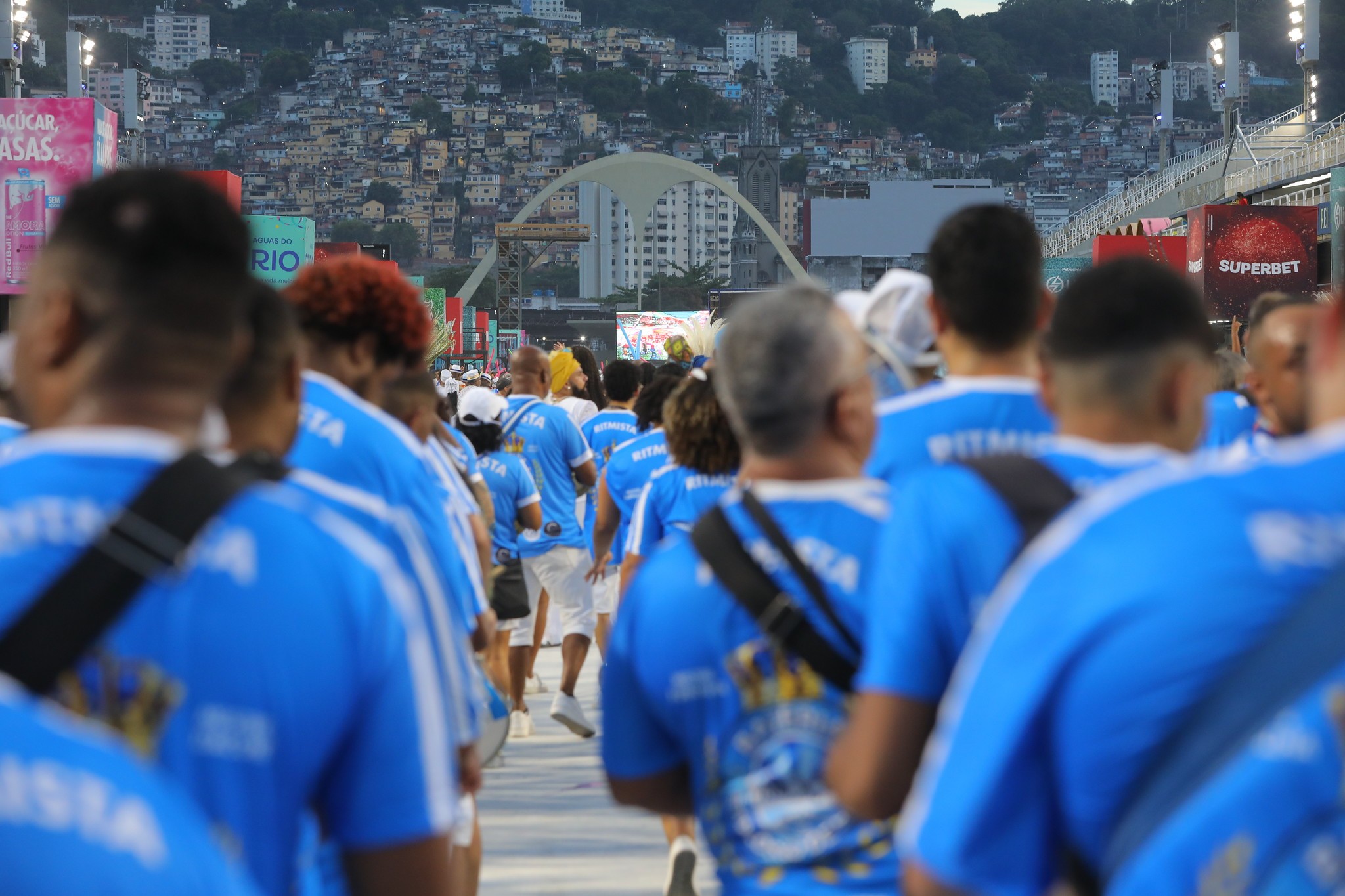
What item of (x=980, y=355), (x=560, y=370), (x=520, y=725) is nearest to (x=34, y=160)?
(x=560, y=370)

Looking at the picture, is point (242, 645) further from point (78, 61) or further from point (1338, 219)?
point (78, 61)

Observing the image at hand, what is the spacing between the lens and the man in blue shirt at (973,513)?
2.24 meters

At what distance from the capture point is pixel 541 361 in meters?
9.33

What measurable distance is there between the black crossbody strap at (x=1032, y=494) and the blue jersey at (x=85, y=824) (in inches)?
51.7

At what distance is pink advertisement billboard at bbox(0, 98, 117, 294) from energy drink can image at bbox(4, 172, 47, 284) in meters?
0.01

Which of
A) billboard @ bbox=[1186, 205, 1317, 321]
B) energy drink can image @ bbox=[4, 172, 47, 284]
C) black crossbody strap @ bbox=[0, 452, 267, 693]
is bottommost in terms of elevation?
black crossbody strap @ bbox=[0, 452, 267, 693]

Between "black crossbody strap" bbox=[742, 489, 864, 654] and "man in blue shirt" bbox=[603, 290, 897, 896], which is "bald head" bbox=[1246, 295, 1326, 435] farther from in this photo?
"black crossbody strap" bbox=[742, 489, 864, 654]

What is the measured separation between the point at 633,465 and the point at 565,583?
201 centimetres

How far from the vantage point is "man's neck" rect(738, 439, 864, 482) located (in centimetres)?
264

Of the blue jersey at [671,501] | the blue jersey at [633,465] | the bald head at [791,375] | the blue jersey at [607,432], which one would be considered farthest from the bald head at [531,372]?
the bald head at [791,375]

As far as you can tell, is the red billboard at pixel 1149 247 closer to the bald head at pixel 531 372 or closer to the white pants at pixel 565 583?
the white pants at pixel 565 583

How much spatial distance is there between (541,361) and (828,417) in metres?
6.78

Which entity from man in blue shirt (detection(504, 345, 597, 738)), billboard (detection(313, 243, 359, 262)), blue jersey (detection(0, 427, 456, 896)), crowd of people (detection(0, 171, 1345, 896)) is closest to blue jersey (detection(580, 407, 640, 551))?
Answer: man in blue shirt (detection(504, 345, 597, 738))

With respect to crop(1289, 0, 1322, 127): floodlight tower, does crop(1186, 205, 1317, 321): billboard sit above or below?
below
